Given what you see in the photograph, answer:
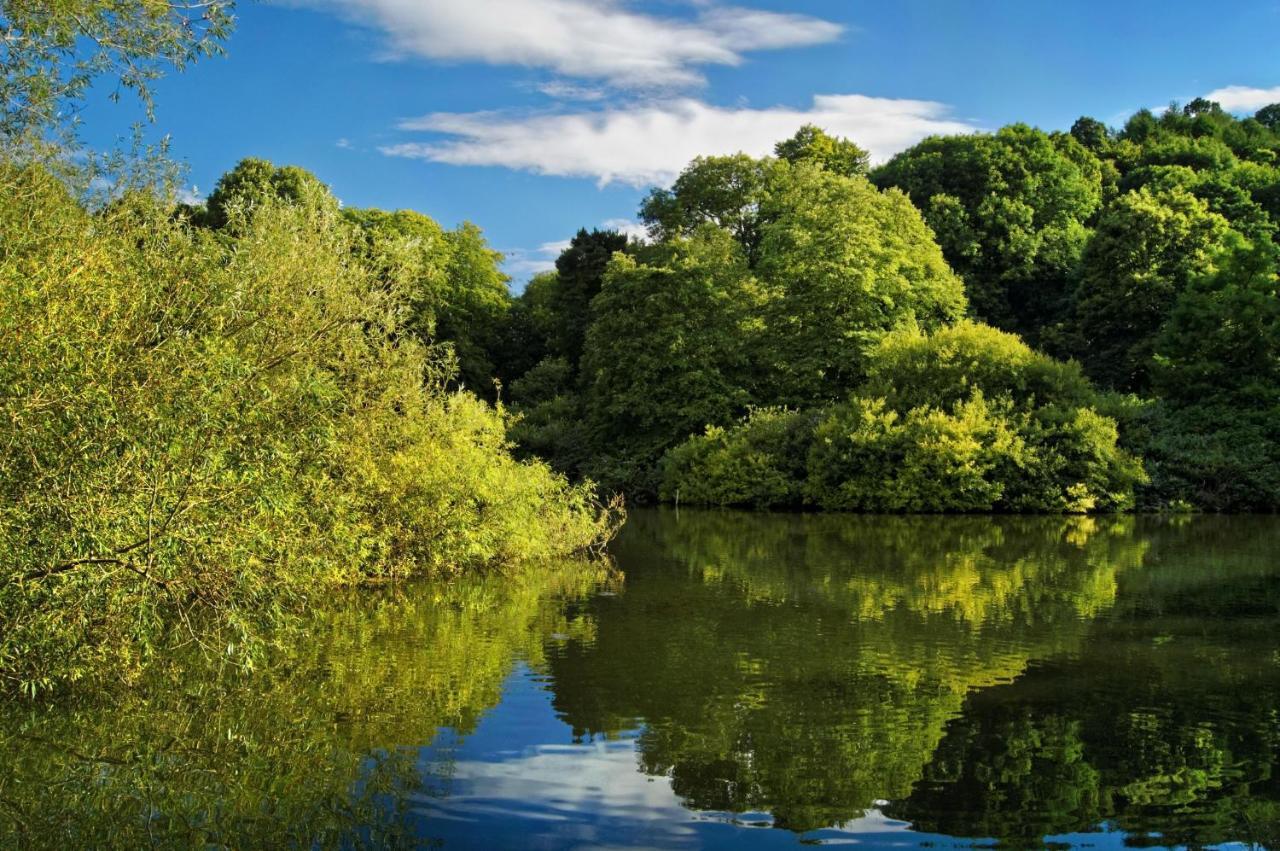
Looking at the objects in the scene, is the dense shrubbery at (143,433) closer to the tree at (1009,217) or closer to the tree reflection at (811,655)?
the tree reflection at (811,655)

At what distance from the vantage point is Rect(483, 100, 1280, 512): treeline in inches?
1399

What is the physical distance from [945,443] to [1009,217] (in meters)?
23.3

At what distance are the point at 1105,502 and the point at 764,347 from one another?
14.8 meters

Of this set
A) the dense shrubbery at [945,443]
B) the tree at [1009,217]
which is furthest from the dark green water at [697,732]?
the tree at [1009,217]

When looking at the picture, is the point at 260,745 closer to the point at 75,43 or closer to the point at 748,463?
the point at 75,43

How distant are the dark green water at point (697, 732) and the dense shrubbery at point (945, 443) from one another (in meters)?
19.1

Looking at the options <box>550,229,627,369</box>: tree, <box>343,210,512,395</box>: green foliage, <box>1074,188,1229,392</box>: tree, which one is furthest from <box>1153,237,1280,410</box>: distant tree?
<box>343,210,512,395</box>: green foliage

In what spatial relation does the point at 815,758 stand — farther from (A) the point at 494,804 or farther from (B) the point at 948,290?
(B) the point at 948,290

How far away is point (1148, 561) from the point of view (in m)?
20.5

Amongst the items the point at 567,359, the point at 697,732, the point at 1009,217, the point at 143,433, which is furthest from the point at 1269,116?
the point at 143,433

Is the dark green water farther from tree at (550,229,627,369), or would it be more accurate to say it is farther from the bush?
tree at (550,229,627,369)

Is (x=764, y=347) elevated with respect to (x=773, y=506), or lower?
elevated

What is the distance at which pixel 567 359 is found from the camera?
5672cm

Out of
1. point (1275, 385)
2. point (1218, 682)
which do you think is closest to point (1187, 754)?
point (1218, 682)
